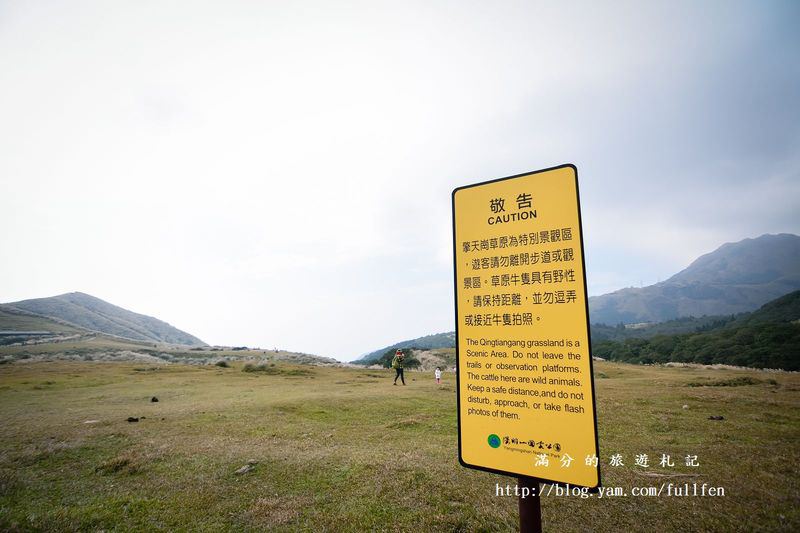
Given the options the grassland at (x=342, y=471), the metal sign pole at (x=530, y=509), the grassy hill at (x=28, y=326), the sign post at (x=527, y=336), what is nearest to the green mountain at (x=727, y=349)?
the grassland at (x=342, y=471)

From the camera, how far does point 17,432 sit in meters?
15.1

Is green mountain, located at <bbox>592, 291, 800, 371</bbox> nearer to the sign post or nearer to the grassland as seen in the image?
the grassland

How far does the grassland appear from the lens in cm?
783

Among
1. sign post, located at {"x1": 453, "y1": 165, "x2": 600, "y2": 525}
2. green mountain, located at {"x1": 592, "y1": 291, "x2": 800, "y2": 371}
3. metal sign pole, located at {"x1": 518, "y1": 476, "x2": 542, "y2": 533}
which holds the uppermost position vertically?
sign post, located at {"x1": 453, "y1": 165, "x2": 600, "y2": 525}

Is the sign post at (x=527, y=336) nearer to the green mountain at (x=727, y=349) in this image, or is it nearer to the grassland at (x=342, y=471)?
the grassland at (x=342, y=471)

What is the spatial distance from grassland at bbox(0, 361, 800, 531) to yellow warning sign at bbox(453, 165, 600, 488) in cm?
441

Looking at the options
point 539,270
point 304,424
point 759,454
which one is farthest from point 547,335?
point 304,424

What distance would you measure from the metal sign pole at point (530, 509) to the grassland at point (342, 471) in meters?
3.20

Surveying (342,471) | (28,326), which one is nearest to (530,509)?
(342,471)

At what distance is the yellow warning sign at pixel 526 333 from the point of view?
4246 millimetres

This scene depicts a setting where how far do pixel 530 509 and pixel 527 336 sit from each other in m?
2.46

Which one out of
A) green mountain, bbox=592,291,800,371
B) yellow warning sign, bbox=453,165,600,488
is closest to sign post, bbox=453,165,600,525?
yellow warning sign, bbox=453,165,600,488

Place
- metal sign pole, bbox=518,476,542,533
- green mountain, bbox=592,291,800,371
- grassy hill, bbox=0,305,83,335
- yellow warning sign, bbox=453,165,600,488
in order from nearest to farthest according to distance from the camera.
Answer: yellow warning sign, bbox=453,165,600,488 < metal sign pole, bbox=518,476,542,533 < green mountain, bbox=592,291,800,371 < grassy hill, bbox=0,305,83,335

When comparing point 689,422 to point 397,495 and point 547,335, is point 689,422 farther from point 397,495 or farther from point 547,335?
point 547,335
